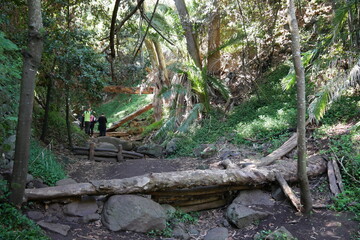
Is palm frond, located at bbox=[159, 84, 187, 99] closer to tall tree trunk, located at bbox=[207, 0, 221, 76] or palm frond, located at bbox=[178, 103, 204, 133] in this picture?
palm frond, located at bbox=[178, 103, 204, 133]

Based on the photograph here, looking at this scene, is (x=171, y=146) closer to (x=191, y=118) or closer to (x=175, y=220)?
(x=191, y=118)

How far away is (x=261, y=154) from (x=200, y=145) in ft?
9.26

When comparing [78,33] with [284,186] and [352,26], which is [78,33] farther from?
[352,26]

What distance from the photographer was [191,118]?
39.1 ft

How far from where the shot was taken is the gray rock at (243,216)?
514 centimetres

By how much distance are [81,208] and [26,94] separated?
2.07m

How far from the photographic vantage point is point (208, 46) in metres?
14.1

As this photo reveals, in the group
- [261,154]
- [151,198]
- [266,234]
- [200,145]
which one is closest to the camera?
[266,234]

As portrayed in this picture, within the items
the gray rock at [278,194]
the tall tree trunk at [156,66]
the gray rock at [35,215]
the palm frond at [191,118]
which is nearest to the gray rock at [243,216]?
the gray rock at [278,194]

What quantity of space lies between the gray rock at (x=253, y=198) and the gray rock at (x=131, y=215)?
1.59 meters

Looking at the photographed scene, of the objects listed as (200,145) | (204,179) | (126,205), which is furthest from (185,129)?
(126,205)

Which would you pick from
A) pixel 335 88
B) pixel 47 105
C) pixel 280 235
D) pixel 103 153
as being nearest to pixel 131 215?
pixel 280 235

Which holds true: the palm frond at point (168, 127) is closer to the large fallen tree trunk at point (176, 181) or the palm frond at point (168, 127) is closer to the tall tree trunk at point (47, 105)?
the tall tree trunk at point (47, 105)

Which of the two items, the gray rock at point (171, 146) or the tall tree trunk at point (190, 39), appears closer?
the gray rock at point (171, 146)
